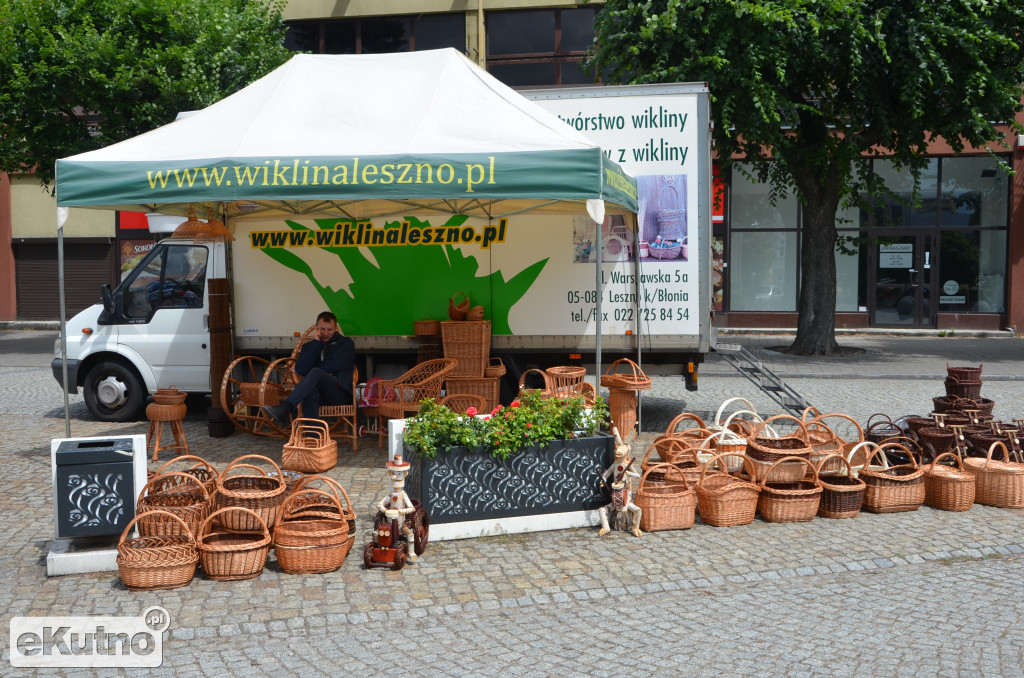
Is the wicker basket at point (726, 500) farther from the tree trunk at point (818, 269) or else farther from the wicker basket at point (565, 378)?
the tree trunk at point (818, 269)

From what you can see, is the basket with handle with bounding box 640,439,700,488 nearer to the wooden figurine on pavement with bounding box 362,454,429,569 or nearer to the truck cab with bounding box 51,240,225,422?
the wooden figurine on pavement with bounding box 362,454,429,569

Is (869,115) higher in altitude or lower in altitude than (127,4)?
lower

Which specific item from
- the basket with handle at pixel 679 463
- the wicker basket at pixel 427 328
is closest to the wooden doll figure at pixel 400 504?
the basket with handle at pixel 679 463

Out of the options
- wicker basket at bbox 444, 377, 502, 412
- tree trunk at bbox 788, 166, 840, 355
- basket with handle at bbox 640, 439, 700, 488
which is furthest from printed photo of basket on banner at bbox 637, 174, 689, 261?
tree trunk at bbox 788, 166, 840, 355

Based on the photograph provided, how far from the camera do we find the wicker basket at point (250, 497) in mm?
5773

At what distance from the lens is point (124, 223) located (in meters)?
23.8

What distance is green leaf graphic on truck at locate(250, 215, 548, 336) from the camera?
10070 mm

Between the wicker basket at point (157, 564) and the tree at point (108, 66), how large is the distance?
1316cm

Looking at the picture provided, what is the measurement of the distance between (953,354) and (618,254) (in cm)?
1090

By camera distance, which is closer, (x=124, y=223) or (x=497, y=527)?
(x=497, y=527)

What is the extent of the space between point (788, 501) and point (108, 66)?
15205 mm

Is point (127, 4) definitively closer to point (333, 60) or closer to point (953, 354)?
point (333, 60)

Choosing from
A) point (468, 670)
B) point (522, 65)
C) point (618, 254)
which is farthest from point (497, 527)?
point (522, 65)

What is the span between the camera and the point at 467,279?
10125 mm
